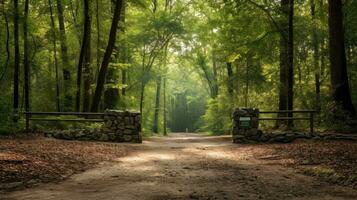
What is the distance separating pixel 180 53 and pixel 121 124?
22745 mm

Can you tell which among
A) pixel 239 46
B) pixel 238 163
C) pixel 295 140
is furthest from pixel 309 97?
pixel 238 163

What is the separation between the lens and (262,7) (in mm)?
16672

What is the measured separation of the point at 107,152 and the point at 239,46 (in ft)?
31.6

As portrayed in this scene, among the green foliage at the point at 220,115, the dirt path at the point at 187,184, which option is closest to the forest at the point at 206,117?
the dirt path at the point at 187,184

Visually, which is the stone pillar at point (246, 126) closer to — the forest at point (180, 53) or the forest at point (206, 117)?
the forest at point (206, 117)

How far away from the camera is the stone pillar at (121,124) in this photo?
15727 millimetres

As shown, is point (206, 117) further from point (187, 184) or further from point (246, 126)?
point (187, 184)

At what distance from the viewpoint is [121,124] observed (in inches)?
622

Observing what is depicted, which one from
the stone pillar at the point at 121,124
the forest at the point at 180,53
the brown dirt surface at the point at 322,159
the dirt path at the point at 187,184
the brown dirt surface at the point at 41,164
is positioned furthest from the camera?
the forest at the point at 180,53

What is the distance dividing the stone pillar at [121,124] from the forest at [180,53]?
2.17m

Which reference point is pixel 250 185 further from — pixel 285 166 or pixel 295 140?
pixel 295 140

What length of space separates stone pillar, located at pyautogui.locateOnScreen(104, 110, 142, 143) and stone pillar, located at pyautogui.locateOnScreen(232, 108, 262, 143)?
13.7 feet

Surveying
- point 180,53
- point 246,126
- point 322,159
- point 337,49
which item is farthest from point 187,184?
point 180,53

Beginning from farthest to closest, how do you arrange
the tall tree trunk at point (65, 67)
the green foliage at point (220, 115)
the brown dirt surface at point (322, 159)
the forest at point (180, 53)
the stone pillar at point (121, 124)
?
1. the green foliage at point (220, 115)
2. the tall tree trunk at point (65, 67)
3. the forest at point (180, 53)
4. the stone pillar at point (121, 124)
5. the brown dirt surface at point (322, 159)
